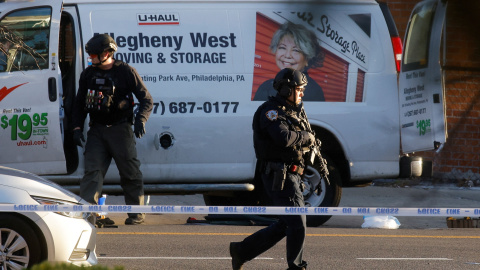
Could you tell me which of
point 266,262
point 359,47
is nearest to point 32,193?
point 266,262

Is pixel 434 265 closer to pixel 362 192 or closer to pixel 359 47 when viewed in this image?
pixel 359 47

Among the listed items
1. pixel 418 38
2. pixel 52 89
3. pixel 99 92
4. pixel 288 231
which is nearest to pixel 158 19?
pixel 99 92

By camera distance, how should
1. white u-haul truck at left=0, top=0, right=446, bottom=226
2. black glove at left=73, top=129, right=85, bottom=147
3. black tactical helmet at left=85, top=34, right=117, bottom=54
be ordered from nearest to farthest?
black tactical helmet at left=85, top=34, right=117, bottom=54, black glove at left=73, top=129, right=85, bottom=147, white u-haul truck at left=0, top=0, right=446, bottom=226

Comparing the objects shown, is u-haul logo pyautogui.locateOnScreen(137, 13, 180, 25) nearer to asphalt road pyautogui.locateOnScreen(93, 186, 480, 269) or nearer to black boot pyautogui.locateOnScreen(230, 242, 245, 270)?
asphalt road pyautogui.locateOnScreen(93, 186, 480, 269)

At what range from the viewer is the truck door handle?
7.96 meters

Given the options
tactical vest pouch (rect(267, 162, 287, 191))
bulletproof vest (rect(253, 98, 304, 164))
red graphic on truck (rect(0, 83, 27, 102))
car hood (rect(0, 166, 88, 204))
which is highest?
red graphic on truck (rect(0, 83, 27, 102))

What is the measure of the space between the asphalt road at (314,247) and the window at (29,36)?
67.9 inches

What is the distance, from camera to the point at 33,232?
5.27 m

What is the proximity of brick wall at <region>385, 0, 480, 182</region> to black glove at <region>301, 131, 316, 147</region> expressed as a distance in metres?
3.80

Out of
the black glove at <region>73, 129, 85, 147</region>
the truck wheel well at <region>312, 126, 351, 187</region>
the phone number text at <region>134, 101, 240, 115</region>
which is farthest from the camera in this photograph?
the truck wheel well at <region>312, 126, 351, 187</region>

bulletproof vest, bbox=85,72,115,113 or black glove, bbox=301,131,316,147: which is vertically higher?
bulletproof vest, bbox=85,72,115,113

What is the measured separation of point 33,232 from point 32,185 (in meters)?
0.30

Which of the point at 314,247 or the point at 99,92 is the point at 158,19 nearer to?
the point at 99,92

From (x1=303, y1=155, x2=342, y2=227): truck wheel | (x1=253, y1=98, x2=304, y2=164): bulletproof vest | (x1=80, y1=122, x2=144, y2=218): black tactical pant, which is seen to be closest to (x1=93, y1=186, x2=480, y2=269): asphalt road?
(x1=303, y1=155, x2=342, y2=227): truck wheel
